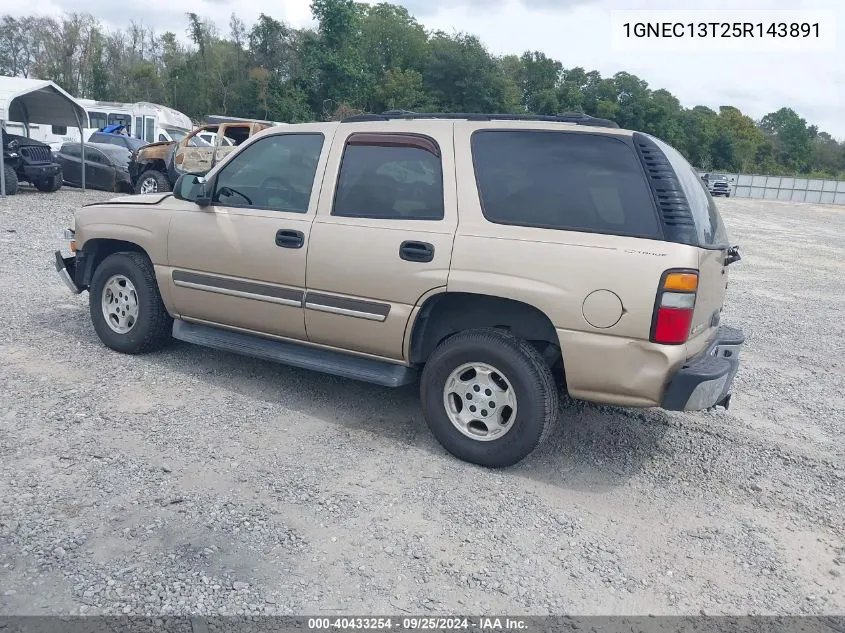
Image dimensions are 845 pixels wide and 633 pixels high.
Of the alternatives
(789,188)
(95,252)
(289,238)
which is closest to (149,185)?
(95,252)

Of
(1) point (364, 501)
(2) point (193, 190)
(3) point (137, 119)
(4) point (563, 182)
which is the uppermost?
(3) point (137, 119)

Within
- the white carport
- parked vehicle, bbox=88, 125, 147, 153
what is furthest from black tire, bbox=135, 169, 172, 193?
parked vehicle, bbox=88, 125, 147, 153

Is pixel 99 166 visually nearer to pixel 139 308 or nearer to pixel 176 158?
pixel 176 158

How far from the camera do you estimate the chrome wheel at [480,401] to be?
4.05 meters

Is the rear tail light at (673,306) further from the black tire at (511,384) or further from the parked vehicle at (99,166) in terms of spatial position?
the parked vehicle at (99,166)

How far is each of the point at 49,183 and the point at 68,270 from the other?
13372mm

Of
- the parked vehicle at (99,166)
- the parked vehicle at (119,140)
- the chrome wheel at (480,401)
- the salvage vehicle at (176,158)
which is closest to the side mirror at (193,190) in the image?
the chrome wheel at (480,401)

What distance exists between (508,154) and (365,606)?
256 centimetres

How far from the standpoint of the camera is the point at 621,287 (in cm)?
365

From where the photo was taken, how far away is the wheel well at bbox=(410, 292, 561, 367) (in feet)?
13.4

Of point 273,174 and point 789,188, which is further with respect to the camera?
point 789,188

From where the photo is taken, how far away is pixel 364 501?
3.66 metres

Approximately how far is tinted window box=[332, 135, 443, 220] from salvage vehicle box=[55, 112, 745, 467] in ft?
0.04

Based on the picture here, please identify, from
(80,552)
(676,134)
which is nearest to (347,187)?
(80,552)
